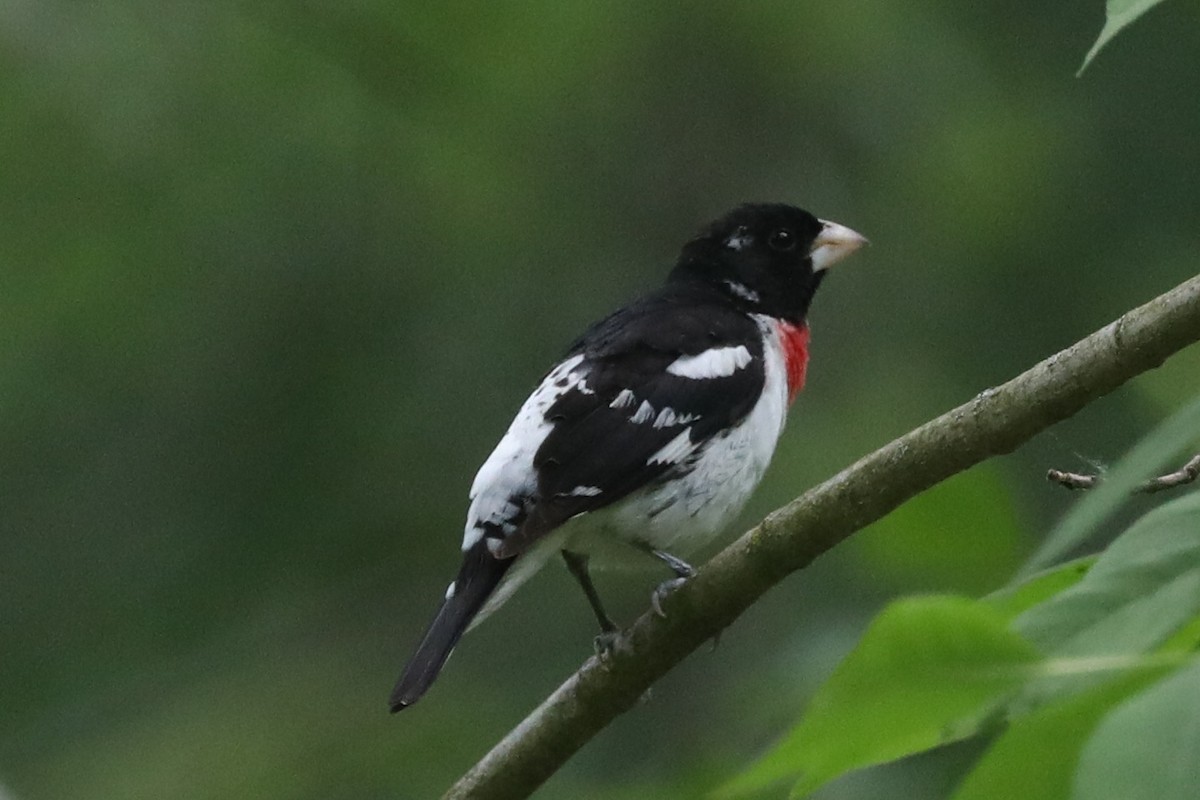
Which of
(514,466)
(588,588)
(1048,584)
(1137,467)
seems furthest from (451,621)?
(1137,467)

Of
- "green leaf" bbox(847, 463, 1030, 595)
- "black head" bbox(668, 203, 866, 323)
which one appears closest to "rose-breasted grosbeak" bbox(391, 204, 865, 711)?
"black head" bbox(668, 203, 866, 323)

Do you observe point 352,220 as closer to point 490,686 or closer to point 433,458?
point 433,458

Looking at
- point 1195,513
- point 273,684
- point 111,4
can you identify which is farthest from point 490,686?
point 1195,513

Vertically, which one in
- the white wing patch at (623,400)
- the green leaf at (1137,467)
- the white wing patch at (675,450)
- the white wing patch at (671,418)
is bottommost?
the white wing patch at (675,450)

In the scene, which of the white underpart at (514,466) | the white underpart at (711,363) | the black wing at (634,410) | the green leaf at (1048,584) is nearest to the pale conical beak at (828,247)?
the black wing at (634,410)

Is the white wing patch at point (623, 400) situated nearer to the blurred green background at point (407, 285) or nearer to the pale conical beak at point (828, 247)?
the pale conical beak at point (828, 247)

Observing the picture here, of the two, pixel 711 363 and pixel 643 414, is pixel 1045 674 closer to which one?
pixel 643 414

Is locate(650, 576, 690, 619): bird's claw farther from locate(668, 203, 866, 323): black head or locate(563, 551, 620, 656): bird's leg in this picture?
locate(668, 203, 866, 323): black head
